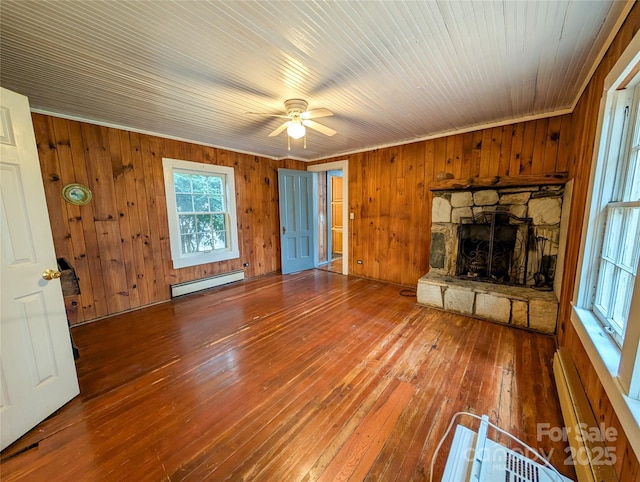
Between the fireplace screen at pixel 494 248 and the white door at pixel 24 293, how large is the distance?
4047mm

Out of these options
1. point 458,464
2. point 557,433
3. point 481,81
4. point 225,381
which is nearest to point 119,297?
point 225,381

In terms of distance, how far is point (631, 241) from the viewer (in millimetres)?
1286

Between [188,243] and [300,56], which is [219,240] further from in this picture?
[300,56]

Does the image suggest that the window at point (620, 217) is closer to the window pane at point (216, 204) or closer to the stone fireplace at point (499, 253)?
the stone fireplace at point (499, 253)

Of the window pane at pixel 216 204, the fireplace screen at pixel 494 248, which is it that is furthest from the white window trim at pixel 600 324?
the window pane at pixel 216 204

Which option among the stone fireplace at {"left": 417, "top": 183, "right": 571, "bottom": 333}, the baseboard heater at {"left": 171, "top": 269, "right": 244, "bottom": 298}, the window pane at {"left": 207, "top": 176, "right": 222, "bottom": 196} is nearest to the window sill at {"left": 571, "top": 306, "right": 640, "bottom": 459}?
the stone fireplace at {"left": 417, "top": 183, "right": 571, "bottom": 333}

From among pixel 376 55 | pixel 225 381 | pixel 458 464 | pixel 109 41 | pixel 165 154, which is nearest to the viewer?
pixel 458 464

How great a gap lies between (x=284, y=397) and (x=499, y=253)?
2.99 metres

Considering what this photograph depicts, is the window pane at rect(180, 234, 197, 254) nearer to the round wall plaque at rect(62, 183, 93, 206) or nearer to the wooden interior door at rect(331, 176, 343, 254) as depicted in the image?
the round wall plaque at rect(62, 183, 93, 206)

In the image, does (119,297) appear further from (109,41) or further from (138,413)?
(109,41)

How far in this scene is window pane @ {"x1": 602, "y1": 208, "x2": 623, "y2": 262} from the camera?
4.69 feet

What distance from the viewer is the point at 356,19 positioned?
140cm

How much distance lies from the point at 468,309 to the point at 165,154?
4.52 metres

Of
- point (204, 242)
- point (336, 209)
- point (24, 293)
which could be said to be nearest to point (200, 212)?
point (204, 242)
